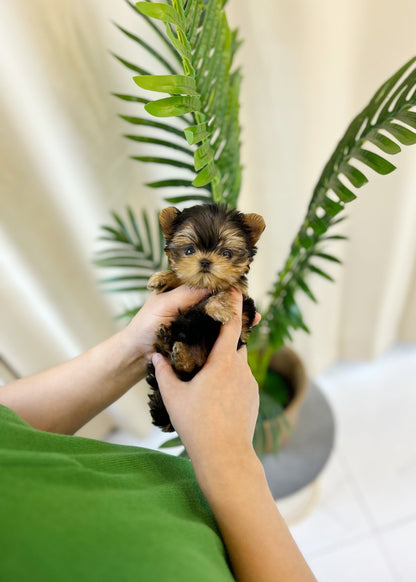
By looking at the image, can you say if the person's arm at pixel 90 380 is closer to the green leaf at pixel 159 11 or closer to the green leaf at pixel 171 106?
the green leaf at pixel 171 106

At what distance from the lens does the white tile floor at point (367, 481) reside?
5.12 ft

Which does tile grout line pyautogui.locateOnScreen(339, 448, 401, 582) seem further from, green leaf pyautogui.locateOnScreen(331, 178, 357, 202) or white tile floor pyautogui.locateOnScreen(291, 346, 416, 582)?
green leaf pyautogui.locateOnScreen(331, 178, 357, 202)

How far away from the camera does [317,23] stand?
3.60 feet

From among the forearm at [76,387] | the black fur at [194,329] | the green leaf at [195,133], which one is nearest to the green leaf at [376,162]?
the green leaf at [195,133]

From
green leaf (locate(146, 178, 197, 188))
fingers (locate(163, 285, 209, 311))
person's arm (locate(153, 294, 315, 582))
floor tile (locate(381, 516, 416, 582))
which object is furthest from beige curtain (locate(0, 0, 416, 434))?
floor tile (locate(381, 516, 416, 582))

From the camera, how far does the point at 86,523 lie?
50 cm

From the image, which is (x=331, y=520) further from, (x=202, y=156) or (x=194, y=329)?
(x=202, y=156)

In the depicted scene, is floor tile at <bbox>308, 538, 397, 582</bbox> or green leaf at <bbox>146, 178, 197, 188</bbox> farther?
floor tile at <bbox>308, 538, 397, 582</bbox>

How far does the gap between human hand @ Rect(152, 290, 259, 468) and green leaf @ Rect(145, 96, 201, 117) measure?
426mm

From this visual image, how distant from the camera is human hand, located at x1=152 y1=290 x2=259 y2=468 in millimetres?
667

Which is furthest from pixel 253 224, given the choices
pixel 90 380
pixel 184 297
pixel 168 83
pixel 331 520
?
pixel 331 520

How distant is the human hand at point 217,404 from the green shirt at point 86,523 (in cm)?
11

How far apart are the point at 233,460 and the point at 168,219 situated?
50cm

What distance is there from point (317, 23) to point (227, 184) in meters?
0.62
